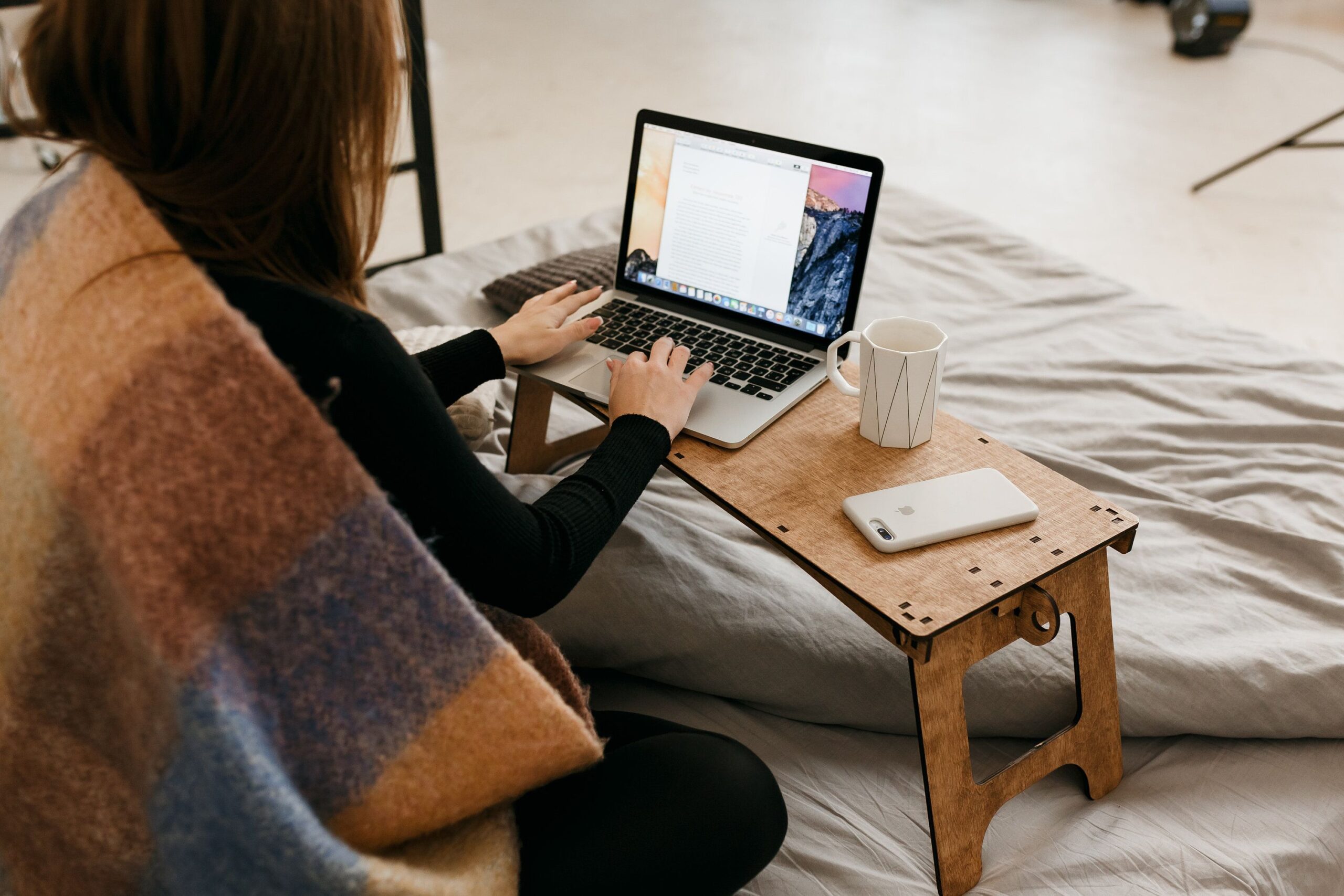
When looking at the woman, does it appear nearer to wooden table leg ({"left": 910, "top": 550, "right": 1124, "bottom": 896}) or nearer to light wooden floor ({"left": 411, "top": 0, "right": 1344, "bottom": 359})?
wooden table leg ({"left": 910, "top": 550, "right": 1124, "bottom": 896})

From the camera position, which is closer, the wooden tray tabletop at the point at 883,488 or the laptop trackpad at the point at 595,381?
the wooden tray tabletop at the point at 883,488

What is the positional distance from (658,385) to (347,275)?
0.32 metres

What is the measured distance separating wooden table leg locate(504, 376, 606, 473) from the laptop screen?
200 mm

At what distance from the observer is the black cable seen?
3953 mm

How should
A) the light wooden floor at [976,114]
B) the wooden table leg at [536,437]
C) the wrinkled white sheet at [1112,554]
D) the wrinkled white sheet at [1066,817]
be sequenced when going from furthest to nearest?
1. the light wooden floor at [976,114]
2. the wooden table leg at [536,437]
3. the wrinkled white sheet at [1112,554]
4. the wrinkled white sheet at [1066,817]

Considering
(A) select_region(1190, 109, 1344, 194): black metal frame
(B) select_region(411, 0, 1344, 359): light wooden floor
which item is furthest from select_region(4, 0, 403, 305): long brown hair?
(A) select_region(1190, 109, 1344, 194): black metal frame

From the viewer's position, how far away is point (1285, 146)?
2836mm

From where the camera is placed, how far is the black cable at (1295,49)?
3953 mm

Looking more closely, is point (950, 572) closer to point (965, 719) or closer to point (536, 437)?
point (965, 719)

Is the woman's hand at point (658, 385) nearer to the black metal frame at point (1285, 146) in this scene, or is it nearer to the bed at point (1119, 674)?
the bed at point (1119, 674)

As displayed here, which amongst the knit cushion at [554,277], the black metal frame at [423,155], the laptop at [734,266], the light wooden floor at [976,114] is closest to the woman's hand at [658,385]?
the laptop at [734,266]

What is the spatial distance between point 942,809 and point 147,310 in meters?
0.71

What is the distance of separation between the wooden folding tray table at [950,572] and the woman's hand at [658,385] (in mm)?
44

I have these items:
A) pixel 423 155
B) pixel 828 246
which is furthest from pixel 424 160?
pixel 828 246
